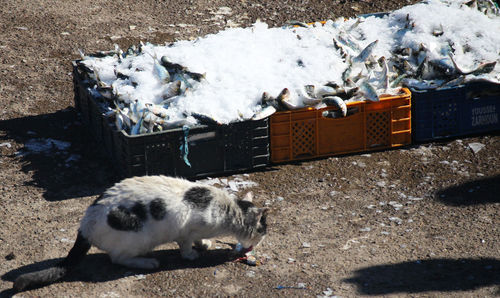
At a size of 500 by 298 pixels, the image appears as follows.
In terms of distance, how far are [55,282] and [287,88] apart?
3372mm

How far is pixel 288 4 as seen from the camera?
12.3 metres

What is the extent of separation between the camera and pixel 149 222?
5879 mm

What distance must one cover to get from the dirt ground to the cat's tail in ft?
0.32

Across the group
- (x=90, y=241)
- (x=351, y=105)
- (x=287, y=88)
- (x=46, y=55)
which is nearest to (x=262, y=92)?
(x=287, y=88)

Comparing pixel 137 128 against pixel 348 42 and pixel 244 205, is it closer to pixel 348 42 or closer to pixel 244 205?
pixel 244 205

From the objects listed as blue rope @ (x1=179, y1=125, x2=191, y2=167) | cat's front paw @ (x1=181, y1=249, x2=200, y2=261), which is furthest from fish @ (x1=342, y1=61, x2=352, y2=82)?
cat's front paw @ (x1=181, y1=249, x2=200, y2=261)

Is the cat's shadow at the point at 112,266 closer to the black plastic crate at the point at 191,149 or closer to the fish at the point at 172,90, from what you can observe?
the black plastic crate at the point at 191,149

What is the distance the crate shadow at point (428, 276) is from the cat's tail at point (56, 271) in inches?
89.2

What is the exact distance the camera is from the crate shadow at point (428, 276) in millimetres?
5781

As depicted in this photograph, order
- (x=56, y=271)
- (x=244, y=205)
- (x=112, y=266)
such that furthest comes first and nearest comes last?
(x=244, y=205), (x=112, y=266), (x=56, y=271)

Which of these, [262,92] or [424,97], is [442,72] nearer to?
[424,97]

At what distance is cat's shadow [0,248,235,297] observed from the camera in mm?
5945

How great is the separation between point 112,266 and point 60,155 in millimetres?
2416

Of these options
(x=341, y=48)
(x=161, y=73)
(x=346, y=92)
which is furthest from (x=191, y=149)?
(x=341, y=48)
